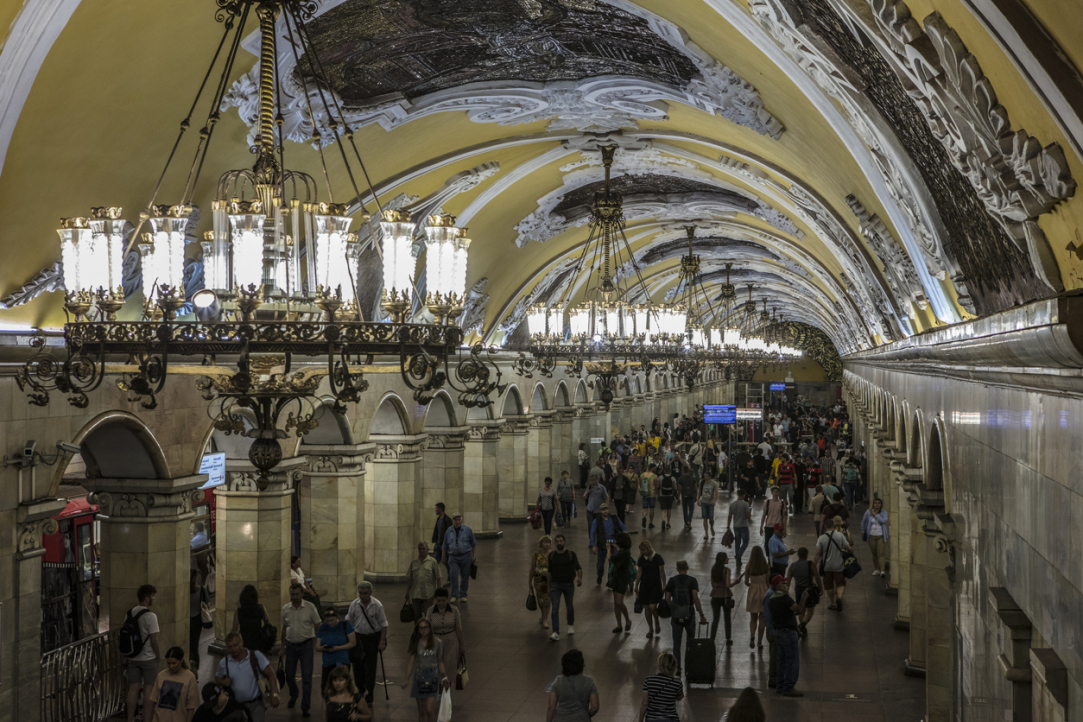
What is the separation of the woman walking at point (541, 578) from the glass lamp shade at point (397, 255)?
20.4 feet

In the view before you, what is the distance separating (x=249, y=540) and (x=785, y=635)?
6.00m

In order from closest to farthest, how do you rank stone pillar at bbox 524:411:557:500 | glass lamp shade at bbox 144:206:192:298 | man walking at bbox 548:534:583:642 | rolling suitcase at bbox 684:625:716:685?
glass lamp shade at bbox 144:206:192:298 < rolling suitcase at bbox 684:625:716:685 < man walking at bbox 548:534:583:642 < stone pillar at bbox 524:411:557:500

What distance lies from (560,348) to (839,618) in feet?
16.7

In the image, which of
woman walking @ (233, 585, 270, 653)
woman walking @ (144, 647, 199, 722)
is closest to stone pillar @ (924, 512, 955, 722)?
woman walking @ (144, 647, 199, 722)

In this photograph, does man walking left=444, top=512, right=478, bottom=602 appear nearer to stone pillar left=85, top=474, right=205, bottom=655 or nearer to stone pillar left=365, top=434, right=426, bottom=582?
stone pillar left=365, top=434, right=426, bottom=582

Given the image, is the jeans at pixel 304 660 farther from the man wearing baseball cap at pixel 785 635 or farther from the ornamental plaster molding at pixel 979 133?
the ornamental plaster molding at pixel 979 133

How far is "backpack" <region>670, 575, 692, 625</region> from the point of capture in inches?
380

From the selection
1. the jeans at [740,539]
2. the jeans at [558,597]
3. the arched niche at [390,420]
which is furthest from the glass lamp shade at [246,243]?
the jeans at [740,539]

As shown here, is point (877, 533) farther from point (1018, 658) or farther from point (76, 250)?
point (76, 250)

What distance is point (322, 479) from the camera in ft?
42.9

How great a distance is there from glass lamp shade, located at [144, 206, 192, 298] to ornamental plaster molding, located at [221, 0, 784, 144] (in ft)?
8.98

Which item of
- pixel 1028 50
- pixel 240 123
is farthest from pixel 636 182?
pixel 1028 50

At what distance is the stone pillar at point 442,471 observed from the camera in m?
17.3

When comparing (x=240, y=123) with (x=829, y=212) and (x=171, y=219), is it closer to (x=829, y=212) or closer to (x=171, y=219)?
(x=171, y=219)
